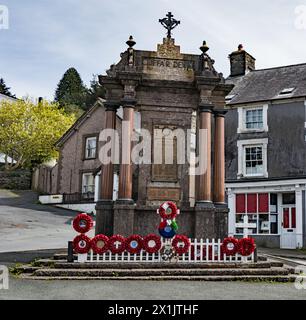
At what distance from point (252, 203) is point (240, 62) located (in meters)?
10.7

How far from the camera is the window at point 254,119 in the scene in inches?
993

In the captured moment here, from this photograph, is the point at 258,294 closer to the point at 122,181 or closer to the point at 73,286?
the point at 73,286

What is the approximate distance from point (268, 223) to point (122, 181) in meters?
13.8

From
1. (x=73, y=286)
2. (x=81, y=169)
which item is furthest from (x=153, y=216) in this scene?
(x=81, y=169)

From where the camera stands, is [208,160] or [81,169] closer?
[208,160]

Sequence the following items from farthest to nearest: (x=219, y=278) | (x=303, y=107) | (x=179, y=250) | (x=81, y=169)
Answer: (x=81, y=169) → (x=303, y=107) → (x=179, y=250) → (x=219, y=278)

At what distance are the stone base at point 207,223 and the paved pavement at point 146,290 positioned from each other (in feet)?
9.47

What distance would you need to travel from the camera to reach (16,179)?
4444 centimetres

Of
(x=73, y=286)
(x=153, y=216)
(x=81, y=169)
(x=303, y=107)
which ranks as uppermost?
(x=303, y=107)

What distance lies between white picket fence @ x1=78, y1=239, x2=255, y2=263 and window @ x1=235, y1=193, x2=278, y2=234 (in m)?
13.0

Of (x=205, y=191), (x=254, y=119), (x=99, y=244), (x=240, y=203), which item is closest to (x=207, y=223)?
(x=205, y=191)

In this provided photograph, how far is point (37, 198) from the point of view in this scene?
126ft

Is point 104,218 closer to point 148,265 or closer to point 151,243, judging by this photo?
point 151,243
